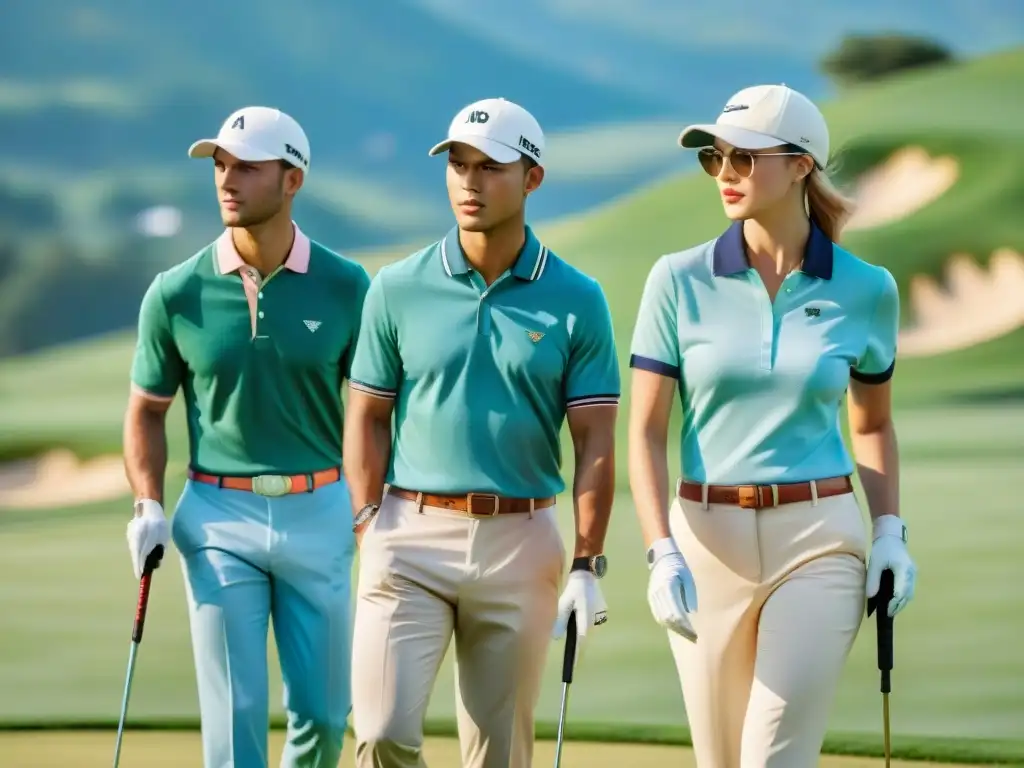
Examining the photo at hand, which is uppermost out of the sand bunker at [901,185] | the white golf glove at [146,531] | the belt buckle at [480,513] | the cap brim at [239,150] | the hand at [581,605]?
Result: the sand bunker at [901,185]

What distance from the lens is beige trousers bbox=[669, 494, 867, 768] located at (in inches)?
164

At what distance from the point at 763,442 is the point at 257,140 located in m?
1.63

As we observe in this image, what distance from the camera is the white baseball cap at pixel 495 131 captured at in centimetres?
450

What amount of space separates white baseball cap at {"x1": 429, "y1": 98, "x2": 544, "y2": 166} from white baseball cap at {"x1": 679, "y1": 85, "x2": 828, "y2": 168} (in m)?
0.39

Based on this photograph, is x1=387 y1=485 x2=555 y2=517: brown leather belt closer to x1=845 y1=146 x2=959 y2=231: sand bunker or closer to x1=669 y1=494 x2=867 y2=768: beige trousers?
x1=669 y1=494 x2=867 y2=768: beige trousers

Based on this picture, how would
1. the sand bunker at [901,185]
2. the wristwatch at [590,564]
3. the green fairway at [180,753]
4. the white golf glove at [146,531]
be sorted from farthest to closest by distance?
the sand bunker at [901,185] < the green fairway at [180,753] < the white golf glove at [146,531] < the wristwatch at [590,564]

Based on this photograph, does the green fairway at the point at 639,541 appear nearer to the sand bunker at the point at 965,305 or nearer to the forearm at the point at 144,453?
the sand bunker at the point at 965,305

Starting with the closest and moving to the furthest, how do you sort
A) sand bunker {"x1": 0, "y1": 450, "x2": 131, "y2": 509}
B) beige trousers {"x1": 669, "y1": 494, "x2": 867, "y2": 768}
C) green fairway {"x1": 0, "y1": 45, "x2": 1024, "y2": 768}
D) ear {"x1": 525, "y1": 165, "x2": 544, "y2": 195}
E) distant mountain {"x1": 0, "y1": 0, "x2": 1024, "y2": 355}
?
1. beige trousers {"x1": 669, "y1": 494, "x2": 867, "y2": 768}
2. ear {"x1": 525, "y1": 165, "x2": 544, "y2": 195}
3. green fairway {"x1": 0, "y1": 45, "x2": 1024, "y2": 768}
4. sand bunker {"x1": 0, "y1": 450, "x2": 131, "y2": 509}
5. distant mountain {"x1": 0, "y1": 0, "x2": 1024, "y2": 355}

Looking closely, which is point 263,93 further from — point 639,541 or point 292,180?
point 292,180

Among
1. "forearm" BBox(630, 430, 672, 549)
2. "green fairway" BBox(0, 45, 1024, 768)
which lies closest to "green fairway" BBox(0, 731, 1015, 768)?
"green fairway" BBox(0, 45, 1024, 768)

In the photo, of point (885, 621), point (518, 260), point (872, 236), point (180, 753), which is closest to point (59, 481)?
point (872, 236)

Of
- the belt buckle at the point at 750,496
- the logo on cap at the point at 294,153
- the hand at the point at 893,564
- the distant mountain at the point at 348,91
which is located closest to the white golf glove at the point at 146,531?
the logo on cap at the point at 294,153

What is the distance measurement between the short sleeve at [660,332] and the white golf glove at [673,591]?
1.34 ft

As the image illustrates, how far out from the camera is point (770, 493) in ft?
13.9
